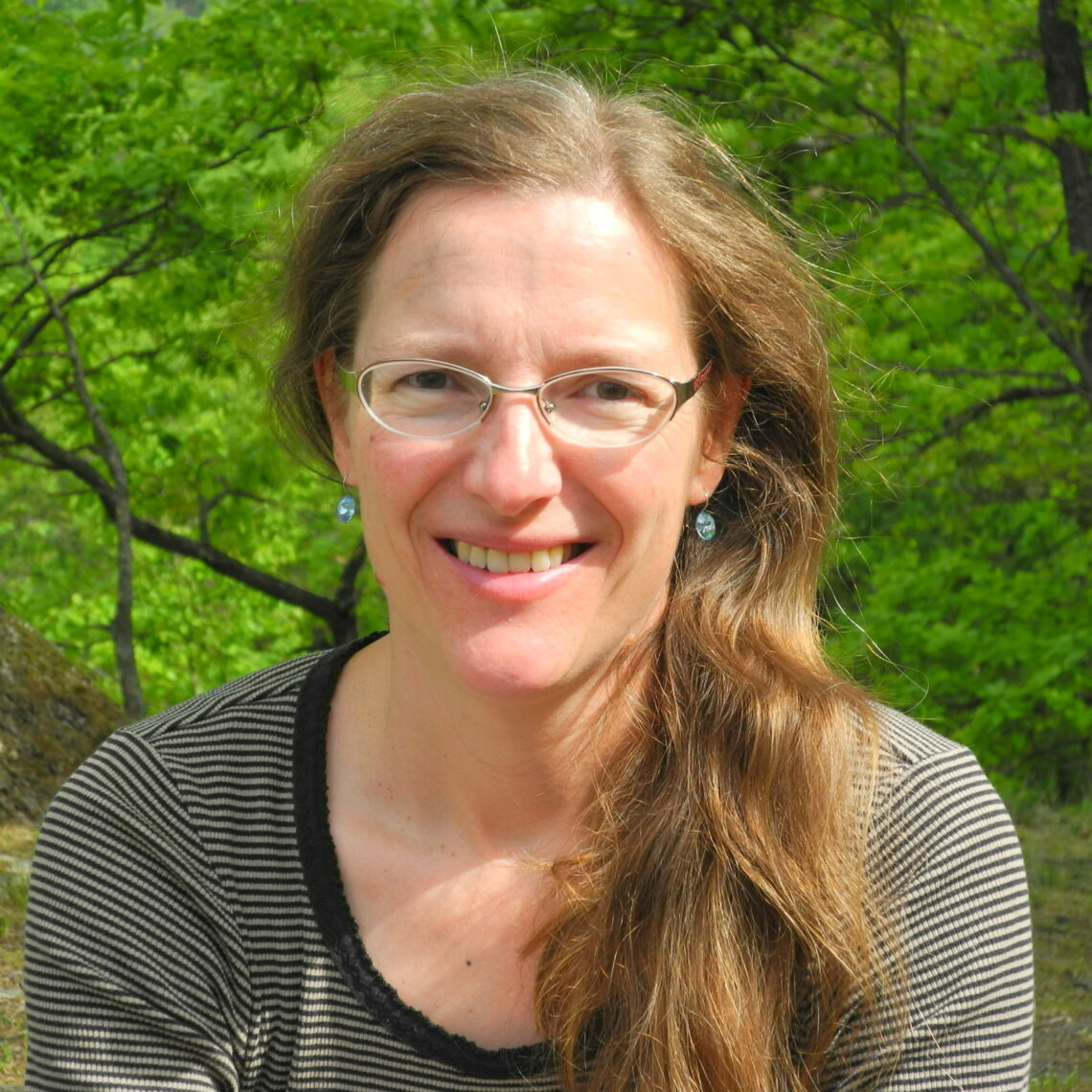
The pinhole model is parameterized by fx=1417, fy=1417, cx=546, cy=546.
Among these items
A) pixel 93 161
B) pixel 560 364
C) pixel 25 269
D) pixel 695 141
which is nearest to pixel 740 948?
pixel 560 364

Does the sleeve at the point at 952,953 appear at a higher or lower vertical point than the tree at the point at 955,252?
higher

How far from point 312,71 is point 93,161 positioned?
1.21 meters

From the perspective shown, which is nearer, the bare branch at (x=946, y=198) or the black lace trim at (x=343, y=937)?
the black lace trim at (x=343, y=937)

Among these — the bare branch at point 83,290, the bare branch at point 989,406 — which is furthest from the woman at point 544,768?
the bare branch at point 83,290

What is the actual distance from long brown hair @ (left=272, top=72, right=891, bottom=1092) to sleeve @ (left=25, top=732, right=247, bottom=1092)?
1.44 ft

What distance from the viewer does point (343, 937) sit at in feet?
6.10

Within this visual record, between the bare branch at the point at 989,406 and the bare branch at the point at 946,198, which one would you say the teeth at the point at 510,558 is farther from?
the bare branch at the point at 989,406

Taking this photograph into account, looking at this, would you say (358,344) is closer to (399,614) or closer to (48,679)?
(399,614)

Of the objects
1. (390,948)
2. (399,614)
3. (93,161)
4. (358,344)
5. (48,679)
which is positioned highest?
(358,344)

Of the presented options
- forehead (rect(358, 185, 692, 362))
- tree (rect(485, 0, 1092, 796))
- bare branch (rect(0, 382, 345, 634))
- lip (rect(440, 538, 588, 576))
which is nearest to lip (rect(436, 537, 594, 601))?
lip (rect(440, 538, 588, 576))

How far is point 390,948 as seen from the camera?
6.16 feet

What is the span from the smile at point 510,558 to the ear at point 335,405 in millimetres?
263

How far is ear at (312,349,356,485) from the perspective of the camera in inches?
77.7

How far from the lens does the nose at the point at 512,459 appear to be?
1684 mm
